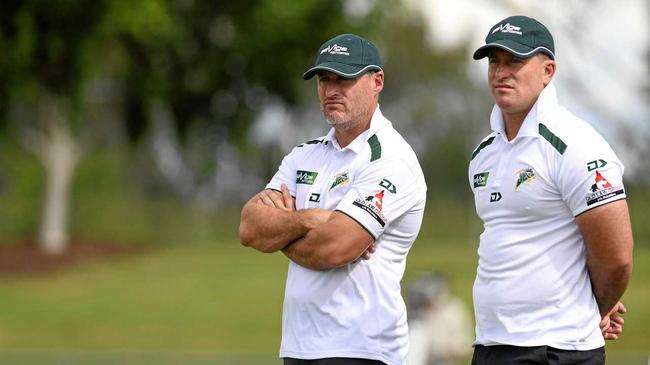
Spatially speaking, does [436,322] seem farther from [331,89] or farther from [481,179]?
[481,179]

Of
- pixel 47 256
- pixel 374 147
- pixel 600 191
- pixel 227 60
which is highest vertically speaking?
pixel 227 60

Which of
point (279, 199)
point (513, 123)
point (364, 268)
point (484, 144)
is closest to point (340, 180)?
point (279, 199)

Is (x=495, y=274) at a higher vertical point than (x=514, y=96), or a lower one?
lower

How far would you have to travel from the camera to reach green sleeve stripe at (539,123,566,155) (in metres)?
5.05

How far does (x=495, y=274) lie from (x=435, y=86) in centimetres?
5697

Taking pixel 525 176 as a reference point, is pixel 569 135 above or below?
above

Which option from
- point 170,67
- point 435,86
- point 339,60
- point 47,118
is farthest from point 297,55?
point 435,86

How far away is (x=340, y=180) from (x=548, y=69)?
1.01 metres

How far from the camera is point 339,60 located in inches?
221

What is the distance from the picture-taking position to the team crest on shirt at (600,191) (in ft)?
16.1

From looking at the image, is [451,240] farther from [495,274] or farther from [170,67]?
[495,274]

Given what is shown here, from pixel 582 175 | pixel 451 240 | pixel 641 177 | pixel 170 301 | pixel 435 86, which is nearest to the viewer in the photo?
pixel 582 175

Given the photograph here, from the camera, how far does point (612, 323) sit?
17.6ft

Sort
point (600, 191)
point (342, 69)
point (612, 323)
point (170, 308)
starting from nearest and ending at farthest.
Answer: point (600, 191), point (612, 323), point (342, 69), point (170, 308)
